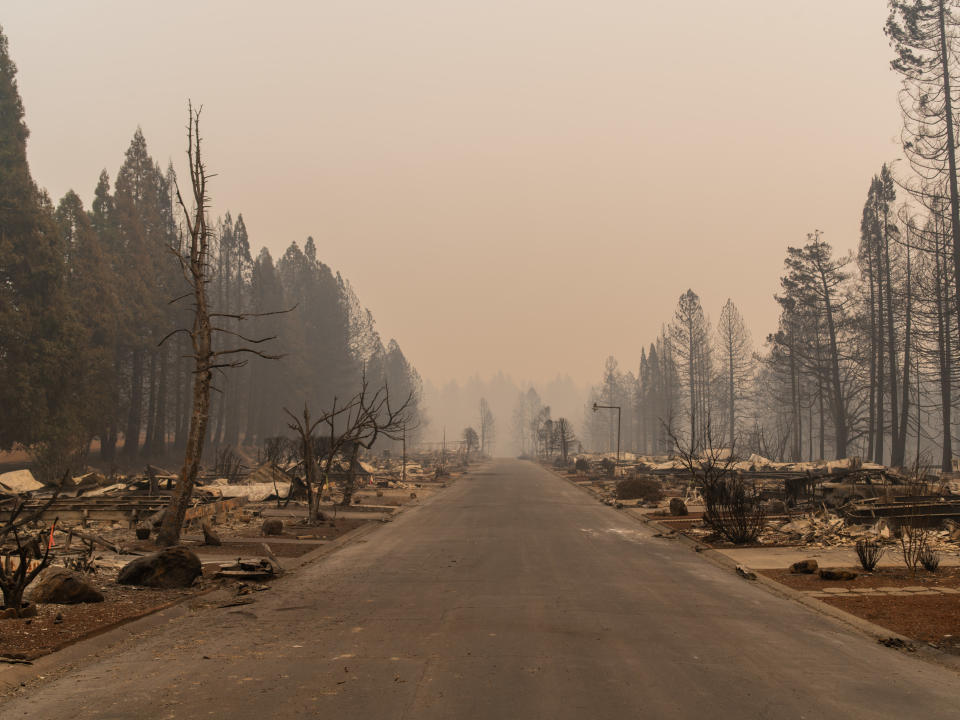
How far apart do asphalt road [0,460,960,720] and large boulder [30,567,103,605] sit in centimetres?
173

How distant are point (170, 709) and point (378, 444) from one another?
116733 millimetres

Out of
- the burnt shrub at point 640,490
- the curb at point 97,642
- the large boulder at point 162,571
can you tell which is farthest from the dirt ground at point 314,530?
the burnt shrub at point 640,490

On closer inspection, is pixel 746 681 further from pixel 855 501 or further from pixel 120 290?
pixel 120 290

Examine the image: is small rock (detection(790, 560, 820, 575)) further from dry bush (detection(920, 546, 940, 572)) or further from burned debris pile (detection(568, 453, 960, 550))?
burned debris pile (detection(568, 453, 960, 550))

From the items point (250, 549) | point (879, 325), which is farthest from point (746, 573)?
point (879, 325)

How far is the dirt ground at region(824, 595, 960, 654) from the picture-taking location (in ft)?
27.2

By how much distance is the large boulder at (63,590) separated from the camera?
9703 mm

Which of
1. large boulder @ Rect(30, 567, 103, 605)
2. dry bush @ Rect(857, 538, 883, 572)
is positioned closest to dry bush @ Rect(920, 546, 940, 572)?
dry bush @ Rect(857, 538, 883, 572)

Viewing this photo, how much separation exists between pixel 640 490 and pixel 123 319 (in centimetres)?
3490

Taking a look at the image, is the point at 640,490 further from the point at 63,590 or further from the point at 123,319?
the point at 123,319

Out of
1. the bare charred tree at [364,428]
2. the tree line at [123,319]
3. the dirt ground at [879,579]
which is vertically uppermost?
the tree line at [123,319]

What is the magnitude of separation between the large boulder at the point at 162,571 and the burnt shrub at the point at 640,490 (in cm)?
2348

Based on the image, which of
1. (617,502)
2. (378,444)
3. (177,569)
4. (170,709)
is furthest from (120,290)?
(378,444)

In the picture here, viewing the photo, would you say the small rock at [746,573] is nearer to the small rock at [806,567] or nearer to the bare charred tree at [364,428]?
the small rock at [806,567]
